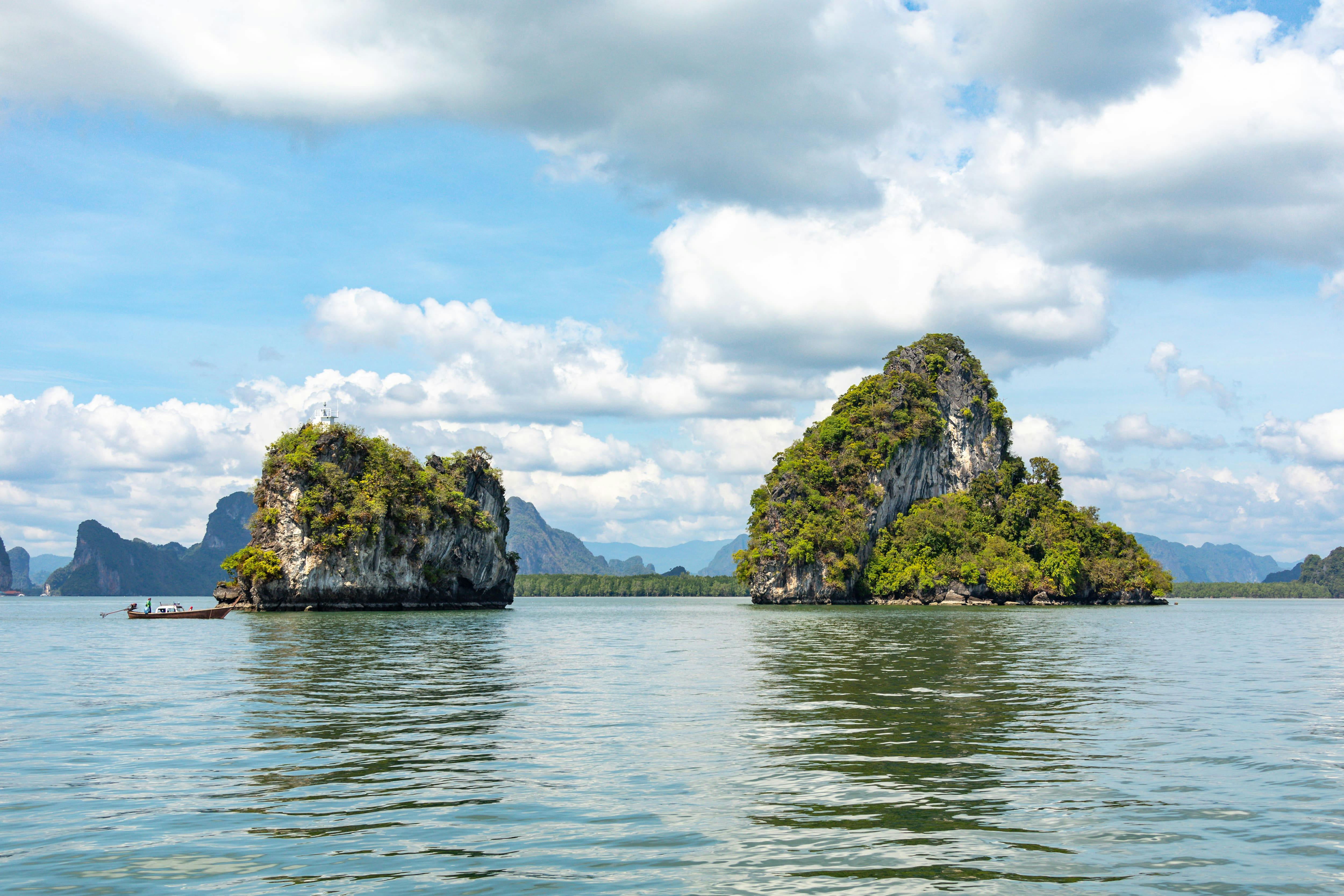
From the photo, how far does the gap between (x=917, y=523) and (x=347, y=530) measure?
79.9 metres

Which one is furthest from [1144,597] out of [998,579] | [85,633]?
[85,633]

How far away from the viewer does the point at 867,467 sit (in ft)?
426

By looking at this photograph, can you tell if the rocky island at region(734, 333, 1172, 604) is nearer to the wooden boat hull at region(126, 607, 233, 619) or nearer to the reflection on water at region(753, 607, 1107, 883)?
the wooden boat hull at region(126, 607, 233, 619)

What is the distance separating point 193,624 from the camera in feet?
206

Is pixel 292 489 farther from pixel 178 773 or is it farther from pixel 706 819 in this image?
pixel 706 819

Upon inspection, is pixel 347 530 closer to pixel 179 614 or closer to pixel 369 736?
pixel 179 614

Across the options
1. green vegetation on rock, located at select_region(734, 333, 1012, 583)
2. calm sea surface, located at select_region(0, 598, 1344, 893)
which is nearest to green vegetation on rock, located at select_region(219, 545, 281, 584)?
calm sea surface, located at select_region(0, 598, 1344, 893)

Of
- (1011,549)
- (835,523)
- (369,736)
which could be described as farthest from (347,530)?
(1011,549)

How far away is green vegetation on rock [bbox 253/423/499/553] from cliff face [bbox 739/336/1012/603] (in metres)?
46.6

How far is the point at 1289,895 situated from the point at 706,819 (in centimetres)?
599

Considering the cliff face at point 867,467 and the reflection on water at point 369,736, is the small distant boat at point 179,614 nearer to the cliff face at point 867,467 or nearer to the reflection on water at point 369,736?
the reflection on water at point 369,736

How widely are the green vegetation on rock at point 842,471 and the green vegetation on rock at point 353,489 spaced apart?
45.6m

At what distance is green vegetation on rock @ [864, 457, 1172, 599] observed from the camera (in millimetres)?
122688

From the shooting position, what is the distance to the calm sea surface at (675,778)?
9125 mm
